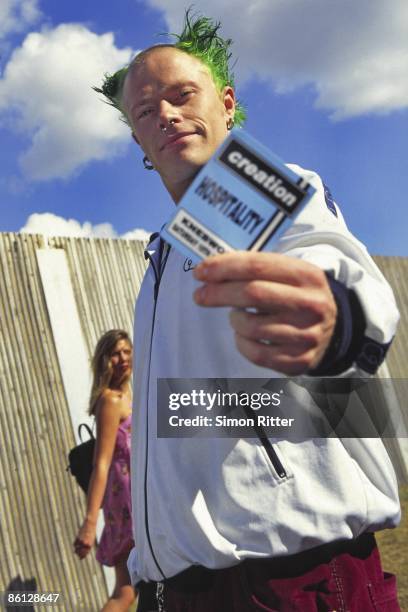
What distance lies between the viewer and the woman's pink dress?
3475 millimetres

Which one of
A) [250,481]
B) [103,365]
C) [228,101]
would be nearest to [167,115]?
[228,101]

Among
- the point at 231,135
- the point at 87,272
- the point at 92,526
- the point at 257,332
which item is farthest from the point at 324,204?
the point at 87,272

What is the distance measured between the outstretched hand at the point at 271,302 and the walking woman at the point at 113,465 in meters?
2.79

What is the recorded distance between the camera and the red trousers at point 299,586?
1135 millimetres

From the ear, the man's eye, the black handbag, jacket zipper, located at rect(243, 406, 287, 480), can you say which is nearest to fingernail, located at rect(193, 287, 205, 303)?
jacket zipper, located at rect(243, 406, 287, 480)

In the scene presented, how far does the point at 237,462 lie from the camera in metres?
1.13

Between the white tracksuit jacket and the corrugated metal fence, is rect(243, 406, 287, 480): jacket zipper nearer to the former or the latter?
the white tracksuit jacket

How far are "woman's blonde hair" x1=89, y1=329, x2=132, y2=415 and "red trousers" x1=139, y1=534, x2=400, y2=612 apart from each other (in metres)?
2.42

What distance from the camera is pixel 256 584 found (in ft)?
3.78

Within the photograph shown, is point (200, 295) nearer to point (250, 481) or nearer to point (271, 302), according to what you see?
point (271, 302)

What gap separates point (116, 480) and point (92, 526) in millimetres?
297

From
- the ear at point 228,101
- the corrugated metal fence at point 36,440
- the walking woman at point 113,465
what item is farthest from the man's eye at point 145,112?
the corrugated metal fence at point 36,440

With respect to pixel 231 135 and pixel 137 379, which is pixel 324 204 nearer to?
pixel 231 135

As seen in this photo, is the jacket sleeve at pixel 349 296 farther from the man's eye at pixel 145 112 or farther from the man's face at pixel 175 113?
the man's eye at pixel 145 112
